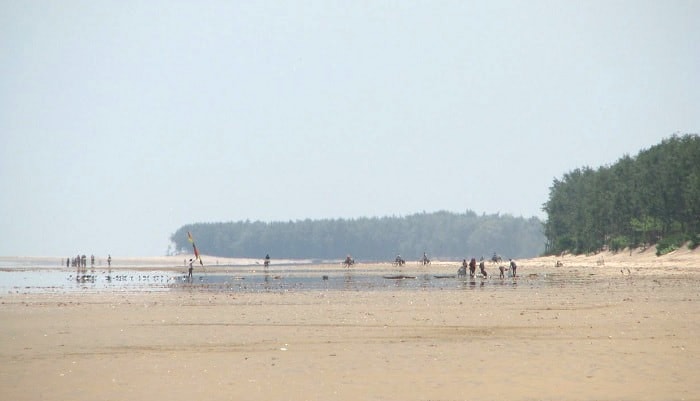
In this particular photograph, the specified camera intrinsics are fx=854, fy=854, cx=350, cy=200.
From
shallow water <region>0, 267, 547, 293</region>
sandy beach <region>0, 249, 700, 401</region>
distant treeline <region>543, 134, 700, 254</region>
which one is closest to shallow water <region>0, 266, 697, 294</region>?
shallow water <region>0, 267, 547, 293</region>

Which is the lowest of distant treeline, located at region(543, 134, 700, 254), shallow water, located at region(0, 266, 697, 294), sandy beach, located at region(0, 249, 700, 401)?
sandy beach, located at region(0, 249, 700, 401)

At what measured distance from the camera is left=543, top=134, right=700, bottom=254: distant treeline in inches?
3538

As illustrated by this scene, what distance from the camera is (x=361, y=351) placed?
61.3 ft

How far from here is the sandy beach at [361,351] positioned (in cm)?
1416

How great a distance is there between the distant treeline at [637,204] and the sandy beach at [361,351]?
60.6 meters

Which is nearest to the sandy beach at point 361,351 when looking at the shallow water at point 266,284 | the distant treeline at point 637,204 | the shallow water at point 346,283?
the shallow water at point 346,283

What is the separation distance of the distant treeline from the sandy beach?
199 ft

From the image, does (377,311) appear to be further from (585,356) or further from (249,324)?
(585,356)

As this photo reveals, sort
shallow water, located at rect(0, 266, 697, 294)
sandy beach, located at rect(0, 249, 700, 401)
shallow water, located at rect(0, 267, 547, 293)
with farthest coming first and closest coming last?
shallow water, located at rect(0, 267, 547, 293)
shallow water, located at rect(0, 266, 697, 294)
sandy beach, located at rect(0, 249, 700, 401)

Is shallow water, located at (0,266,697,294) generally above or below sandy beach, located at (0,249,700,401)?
above

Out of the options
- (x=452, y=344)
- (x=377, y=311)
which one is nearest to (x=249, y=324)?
(x=377, y=311)

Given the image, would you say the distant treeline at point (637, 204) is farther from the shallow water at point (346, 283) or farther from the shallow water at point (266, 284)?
the shallow water at point (266, 284)

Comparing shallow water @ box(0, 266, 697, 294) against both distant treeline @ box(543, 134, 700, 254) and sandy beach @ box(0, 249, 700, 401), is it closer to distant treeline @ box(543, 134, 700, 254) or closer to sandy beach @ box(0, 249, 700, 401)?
sandy beach @ box(0, 249, 700, 401)

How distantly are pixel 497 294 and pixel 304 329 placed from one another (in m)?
17.7
